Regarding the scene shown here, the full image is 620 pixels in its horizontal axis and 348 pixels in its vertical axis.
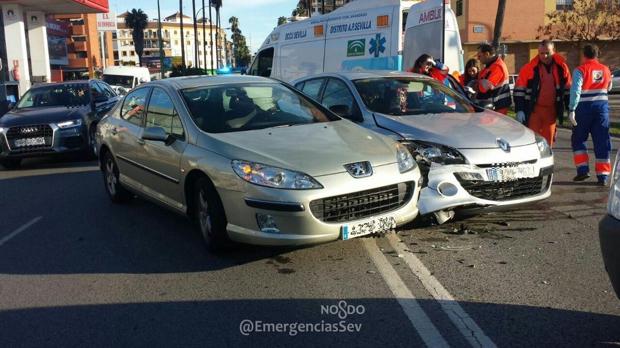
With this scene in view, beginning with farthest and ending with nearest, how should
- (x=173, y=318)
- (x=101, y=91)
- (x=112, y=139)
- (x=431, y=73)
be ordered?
(x=101, y=91)
(x=431, y=73)
(x=112, y=139)
(x=173, y=318)

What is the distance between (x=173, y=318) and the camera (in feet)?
13.5

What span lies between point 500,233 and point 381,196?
1.47m

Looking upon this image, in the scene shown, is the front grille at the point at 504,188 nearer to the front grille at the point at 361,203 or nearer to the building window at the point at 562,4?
the front grille at the point at 361,203

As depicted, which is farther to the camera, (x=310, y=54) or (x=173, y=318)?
(x=310, y=54)

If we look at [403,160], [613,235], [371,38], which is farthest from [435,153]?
[371,38]

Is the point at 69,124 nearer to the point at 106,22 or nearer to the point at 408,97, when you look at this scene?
the point at 408,97

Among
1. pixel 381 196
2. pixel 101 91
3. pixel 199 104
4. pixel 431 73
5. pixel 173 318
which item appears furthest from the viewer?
pixel 101 91

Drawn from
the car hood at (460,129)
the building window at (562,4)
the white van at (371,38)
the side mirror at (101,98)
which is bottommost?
the side mirror at (101,98)

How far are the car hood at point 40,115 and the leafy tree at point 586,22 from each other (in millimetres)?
33039

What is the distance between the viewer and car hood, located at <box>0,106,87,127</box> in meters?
11.0

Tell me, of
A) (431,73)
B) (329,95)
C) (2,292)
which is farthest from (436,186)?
(431,73)

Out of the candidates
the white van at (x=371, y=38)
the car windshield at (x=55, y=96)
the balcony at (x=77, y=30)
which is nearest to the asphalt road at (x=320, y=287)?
the car windshield at (x=55, y=96)

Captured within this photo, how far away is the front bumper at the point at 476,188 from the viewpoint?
5.52 metres

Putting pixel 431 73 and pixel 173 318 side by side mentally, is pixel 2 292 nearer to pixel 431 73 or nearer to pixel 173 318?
pixel 173 318
